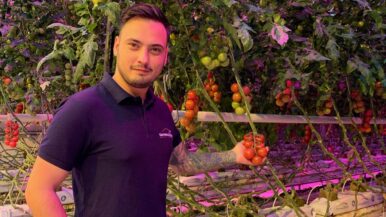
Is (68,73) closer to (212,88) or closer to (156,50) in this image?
(212,88)

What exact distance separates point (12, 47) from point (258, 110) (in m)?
1.53

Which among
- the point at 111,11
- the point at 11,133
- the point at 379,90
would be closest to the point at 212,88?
the point at 111,11

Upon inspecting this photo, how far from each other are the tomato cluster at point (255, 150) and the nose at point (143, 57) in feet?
2.25

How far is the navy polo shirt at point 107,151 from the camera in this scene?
127 cm

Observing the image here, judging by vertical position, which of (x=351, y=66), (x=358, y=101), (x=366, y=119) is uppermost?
(x=351, y=66)

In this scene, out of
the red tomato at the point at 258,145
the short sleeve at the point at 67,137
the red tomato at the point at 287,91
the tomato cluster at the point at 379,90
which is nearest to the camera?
the short sleeve at the point at 67,137

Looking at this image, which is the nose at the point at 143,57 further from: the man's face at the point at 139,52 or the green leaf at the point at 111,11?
the green leaf at the point at 111,11

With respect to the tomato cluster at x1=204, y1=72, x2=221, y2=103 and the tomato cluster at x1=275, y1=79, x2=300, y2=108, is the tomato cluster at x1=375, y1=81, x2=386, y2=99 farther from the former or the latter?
the tomato cluster at x1=204, y1=72, x2=221, y2=103

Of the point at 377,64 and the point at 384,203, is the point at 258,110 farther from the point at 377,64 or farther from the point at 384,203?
the point at 384,203

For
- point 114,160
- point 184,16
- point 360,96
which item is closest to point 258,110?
point 360,96

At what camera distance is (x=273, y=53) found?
241cm

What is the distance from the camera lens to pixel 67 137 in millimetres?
1261

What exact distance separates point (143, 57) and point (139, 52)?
0.02 metres

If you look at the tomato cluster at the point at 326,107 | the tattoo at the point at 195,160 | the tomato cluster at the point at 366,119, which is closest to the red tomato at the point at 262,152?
the tattoo at the point at 195,160
